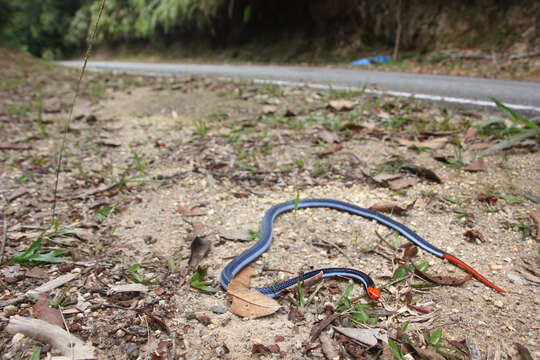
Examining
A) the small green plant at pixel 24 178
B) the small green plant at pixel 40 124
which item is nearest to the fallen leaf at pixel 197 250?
the small green plant at pixel 24 178

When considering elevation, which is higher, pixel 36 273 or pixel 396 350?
pixel 36 273

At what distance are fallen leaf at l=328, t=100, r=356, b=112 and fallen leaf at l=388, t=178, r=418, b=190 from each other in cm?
172

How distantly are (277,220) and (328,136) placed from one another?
1.49 m

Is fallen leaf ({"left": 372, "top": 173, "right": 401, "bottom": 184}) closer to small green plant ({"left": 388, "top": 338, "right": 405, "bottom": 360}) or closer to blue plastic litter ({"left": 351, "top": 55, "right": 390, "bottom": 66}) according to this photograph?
small green plant ({"left": 388, "top": 338, "right": 405, "bottom": 360})

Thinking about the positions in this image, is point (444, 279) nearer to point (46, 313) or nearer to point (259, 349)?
point (259, 349)

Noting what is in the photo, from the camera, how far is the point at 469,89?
17.3 ft

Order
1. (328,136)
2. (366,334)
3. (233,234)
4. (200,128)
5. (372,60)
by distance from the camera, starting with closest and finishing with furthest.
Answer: (366,334) < (233,234) < (328,136) < (200,128) < (372,60)

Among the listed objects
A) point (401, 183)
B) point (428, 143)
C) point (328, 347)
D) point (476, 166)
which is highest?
point (428, 143)

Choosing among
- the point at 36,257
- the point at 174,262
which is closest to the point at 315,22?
the point at 174,262

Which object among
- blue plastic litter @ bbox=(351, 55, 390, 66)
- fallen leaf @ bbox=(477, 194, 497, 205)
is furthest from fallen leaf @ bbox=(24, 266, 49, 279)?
blue plastic litter @ bbox=(351, 55, 390, 66)

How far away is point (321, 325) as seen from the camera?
63.8 inches

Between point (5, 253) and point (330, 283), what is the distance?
1.89m

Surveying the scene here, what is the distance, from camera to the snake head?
176 centimetres

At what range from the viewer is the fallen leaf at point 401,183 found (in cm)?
277
